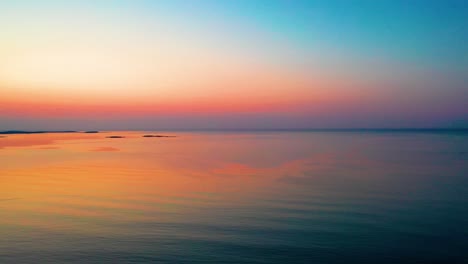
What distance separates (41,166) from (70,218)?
66.3ft

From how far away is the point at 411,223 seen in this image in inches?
520

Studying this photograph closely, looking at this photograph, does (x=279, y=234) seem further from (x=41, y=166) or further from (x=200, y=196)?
(x=41, y=166)

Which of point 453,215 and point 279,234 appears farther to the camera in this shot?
point 453,215

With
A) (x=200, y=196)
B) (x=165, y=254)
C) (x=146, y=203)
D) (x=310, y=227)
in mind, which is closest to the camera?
(x=165, y=254)

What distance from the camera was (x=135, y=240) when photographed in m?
11.4

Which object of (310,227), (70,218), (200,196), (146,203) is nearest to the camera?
(310,227)

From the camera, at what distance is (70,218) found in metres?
14.0

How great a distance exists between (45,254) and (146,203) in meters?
6.71

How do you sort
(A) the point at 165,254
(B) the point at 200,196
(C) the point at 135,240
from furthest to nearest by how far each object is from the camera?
1. (B) the point at 200,196
2. (C) the point at 135,240
3. (A) the point at 165,254

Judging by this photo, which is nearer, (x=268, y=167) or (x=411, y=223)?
(x=411, y=223)

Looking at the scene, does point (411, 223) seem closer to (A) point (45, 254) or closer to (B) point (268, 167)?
(A) point (45, 254)

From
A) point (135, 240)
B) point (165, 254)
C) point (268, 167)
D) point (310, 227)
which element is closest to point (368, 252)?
point (310, 227)

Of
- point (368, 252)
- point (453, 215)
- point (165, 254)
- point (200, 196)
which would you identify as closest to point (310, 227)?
point (368, 252)

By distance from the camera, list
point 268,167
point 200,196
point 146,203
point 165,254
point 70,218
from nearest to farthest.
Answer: point 165,254
point 70,218
point 146,203
point 200,196
point 268,167
